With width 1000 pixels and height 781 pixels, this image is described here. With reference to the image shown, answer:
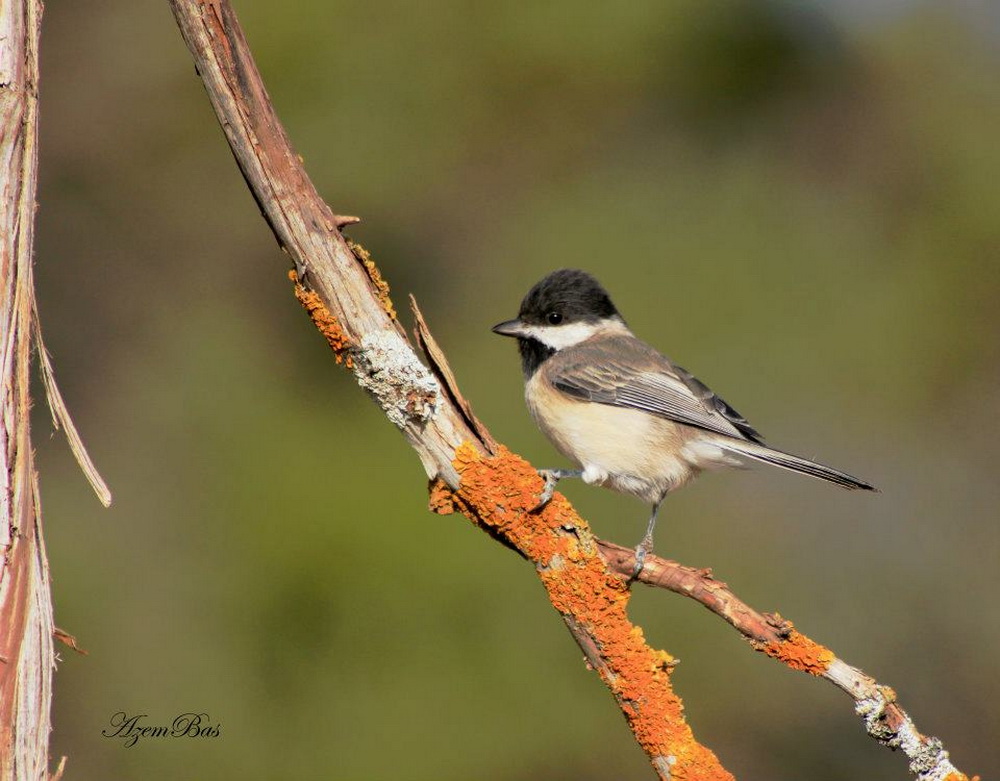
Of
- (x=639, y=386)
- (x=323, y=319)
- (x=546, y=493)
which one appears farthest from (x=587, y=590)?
(x=639, y=386)

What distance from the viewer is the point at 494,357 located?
27.7 ft

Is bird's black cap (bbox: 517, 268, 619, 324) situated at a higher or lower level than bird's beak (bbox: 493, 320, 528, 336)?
higher

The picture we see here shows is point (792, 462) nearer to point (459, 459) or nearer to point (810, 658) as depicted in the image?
point (810, 658)

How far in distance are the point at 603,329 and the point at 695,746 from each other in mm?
2553

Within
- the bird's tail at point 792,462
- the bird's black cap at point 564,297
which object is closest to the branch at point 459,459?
the bird's tail at point 792,462

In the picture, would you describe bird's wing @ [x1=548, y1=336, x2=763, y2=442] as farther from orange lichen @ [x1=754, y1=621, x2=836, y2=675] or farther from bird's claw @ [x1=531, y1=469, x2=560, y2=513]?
orange lichen @ [x1=754, y1=621, x2=836, y2=675]

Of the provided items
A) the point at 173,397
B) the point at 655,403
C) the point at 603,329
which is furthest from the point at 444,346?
the point at 655,403

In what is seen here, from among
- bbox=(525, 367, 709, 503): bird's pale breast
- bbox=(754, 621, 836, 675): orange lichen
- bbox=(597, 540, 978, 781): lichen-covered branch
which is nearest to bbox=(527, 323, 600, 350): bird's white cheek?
bbox=(525, 367, 709, 503): bird's pale breast

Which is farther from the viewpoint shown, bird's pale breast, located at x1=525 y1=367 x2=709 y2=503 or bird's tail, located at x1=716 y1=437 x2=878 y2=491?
bird's pale breast, located at x1=525 y1=367 x2=709 y2=503

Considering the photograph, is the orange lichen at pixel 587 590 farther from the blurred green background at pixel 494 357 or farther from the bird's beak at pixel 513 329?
the blurred green background at pixel 494 357

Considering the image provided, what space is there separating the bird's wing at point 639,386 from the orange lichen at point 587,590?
1.49m

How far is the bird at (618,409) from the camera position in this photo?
465 cm

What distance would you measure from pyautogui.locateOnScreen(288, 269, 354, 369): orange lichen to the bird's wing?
1.74 metres

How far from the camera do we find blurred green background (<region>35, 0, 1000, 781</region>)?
746 cm
